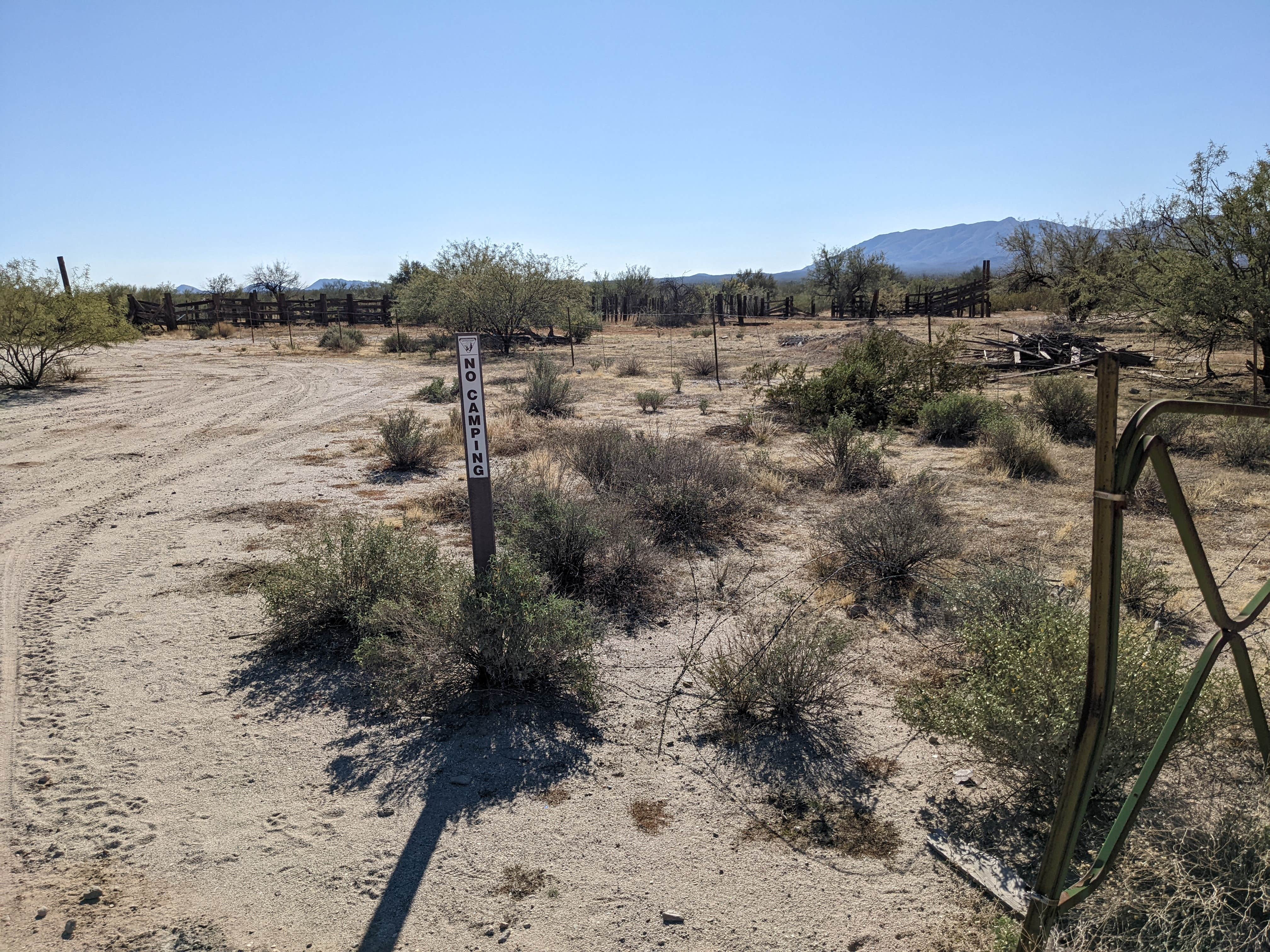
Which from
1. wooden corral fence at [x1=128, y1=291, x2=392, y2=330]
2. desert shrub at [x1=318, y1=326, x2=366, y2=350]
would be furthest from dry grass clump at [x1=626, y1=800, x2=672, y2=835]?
wooden corral fence at [x1=128, y1=291, x2=392, y2=330]

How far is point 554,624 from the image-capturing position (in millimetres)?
4582

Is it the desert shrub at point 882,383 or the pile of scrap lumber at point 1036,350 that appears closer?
the desert shrub at point 882,383

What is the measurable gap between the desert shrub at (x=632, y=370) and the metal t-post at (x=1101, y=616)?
68.0 ft

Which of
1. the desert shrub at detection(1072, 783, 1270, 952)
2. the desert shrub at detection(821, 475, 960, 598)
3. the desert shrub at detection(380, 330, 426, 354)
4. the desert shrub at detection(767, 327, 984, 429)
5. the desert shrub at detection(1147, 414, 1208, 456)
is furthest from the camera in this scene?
the desert shrub at detection(380, 330, 426, 354)

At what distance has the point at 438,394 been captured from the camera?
17.3m

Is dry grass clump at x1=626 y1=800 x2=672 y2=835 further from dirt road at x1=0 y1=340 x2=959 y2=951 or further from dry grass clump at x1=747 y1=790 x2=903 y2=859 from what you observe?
dry grass clump at x1=747 y1=790 x2=903 y2=859

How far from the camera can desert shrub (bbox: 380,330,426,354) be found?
102 ft

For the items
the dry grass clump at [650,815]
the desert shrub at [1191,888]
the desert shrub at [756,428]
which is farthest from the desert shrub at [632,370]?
the desert shrub at [1191,888]

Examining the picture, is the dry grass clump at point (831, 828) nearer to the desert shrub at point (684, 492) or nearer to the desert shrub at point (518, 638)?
the desert shrub at point (518, 638)

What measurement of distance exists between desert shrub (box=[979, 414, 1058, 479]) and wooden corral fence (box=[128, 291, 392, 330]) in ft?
118

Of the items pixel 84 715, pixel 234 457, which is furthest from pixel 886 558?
pixel 234 457

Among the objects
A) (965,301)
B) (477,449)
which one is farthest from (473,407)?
(965,301)

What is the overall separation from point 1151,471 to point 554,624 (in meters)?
7.62

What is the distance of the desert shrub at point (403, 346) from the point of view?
31234mm
